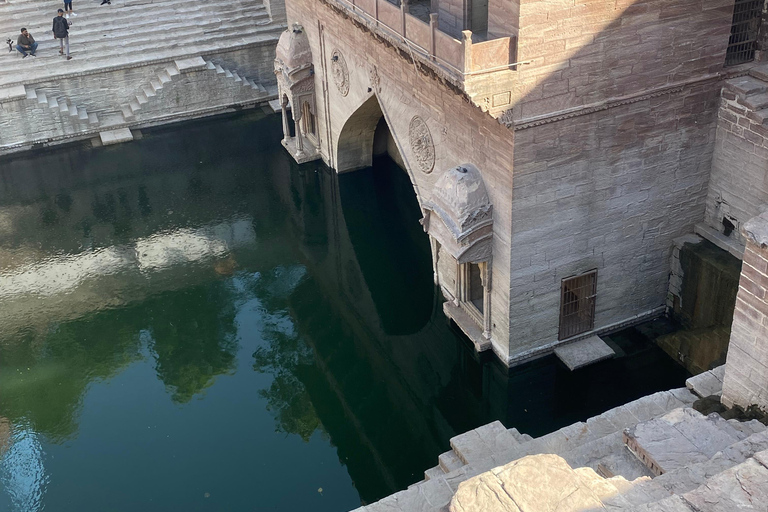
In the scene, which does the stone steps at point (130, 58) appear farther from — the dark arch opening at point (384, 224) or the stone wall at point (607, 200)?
the stone wall at point (607, 200)

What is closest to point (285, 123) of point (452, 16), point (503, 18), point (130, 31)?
point (130, 31)

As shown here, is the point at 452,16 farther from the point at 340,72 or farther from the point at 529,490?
the point at 529,490

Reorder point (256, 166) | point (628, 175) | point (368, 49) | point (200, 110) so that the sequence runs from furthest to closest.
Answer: point (200, 110) → point (256, 166) → point (368, 49) → point (628, 175)

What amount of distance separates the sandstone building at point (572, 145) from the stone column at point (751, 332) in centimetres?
379

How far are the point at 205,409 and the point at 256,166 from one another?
9.81 metres

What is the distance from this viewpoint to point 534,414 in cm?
1490

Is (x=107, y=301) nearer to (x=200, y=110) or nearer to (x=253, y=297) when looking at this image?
(x=253, y=297)

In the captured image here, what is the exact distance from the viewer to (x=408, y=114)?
16.9 metres

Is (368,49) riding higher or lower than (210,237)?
higher

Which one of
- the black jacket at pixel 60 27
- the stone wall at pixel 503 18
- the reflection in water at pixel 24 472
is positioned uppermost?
the stone wall at pixel 503 18

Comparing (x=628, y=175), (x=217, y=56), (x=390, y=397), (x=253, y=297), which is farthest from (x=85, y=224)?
Answer: (x=628, y=175)

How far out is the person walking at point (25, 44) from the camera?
25344mm

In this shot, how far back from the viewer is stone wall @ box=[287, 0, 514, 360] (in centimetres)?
1409

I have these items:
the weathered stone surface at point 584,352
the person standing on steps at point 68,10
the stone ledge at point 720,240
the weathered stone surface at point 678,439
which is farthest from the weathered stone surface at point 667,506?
the person standing on steps at point 68,10
